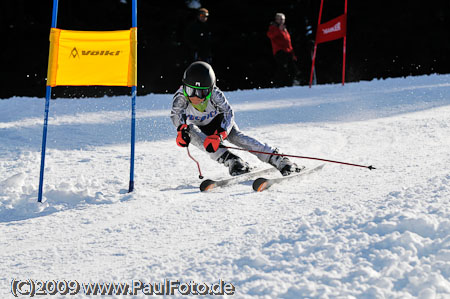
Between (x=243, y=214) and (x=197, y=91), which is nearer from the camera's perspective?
(x=243, y=214)

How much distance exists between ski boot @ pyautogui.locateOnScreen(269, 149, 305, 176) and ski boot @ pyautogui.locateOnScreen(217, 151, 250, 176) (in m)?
0.26

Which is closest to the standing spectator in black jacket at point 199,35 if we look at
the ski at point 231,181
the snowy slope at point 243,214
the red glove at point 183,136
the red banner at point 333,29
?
the red banner at point 333,29

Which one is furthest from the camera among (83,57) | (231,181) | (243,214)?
(231,181)

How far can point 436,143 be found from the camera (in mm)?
5703

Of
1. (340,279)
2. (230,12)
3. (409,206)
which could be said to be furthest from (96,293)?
(230,12)

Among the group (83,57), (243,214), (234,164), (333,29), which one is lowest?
(243,214)

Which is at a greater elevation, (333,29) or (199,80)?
(333,29)

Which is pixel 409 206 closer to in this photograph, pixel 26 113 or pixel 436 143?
pixel 436 143

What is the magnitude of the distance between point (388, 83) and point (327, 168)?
6.54m

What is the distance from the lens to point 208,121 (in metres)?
4.95

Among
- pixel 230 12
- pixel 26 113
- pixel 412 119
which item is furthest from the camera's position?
pixel 230 12

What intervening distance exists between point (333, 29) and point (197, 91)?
7.48 m

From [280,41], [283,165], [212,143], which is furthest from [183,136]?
[280,41]

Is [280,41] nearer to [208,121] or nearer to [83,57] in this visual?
[208,121]
